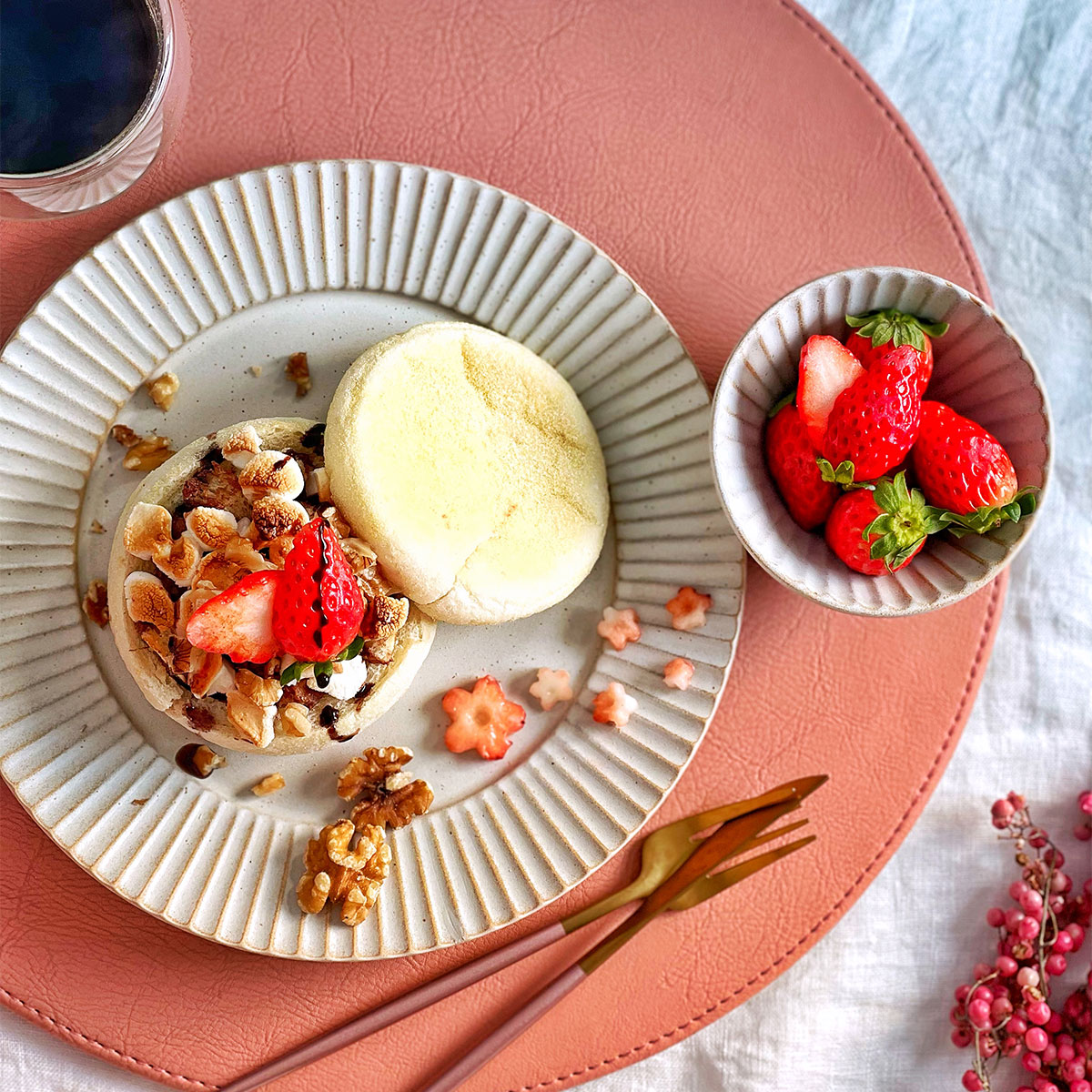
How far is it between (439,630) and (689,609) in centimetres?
40

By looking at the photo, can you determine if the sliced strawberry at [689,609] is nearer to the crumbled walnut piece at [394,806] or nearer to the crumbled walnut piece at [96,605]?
the crumbled walnut piece at [394,806]

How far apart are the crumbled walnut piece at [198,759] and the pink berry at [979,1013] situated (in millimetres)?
1309

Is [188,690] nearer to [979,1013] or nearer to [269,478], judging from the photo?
[269,478]

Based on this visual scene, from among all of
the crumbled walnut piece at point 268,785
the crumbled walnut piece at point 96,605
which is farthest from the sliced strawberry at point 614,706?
the crumbled walnut piece at point 96,605

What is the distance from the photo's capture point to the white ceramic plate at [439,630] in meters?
1.56

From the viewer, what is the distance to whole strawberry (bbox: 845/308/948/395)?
149 centimetres

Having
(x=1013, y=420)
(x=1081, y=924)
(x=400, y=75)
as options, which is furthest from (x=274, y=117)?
(x=1081, y=924)

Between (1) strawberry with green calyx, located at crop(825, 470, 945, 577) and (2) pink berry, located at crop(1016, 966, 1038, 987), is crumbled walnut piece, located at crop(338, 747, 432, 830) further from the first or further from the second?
(2) pink berry, located at crop(1016, 966, 1038, 987)

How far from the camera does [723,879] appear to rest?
168 centimetres

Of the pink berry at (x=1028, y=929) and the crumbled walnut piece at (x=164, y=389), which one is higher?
the crumbled walnut piece at (x=164, y=389)

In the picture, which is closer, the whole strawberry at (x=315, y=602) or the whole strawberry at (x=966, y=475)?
the whole strawberry at (x=315, y=602)

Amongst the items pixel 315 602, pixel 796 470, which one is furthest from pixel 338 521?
Result: pixel 796 470

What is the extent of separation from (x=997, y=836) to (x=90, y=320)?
1.76 metres

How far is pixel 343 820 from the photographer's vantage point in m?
1.61
